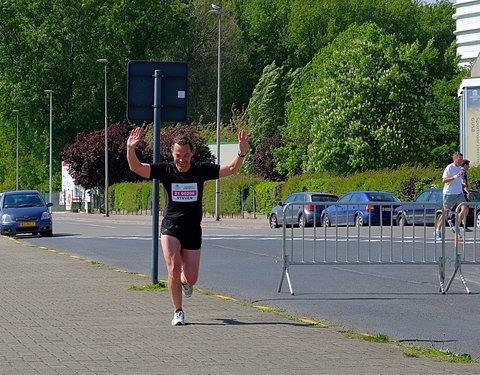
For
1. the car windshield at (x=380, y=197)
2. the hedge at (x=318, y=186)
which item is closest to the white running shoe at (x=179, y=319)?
the car windshield at (x=380, y=197)

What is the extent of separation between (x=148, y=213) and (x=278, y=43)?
34.1 m

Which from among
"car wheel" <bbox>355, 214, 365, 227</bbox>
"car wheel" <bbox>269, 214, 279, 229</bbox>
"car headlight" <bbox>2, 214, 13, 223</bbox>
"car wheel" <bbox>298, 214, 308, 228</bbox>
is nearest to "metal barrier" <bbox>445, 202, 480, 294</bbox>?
"car wheel" <bbox>355, 214, 365, 227</bbox>

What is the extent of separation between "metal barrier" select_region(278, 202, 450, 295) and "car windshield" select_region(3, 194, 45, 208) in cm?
2094

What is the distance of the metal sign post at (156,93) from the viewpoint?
1463 centimetres

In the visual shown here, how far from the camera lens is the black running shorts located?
35.8 ft

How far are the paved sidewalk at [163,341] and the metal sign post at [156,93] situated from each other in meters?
2.21

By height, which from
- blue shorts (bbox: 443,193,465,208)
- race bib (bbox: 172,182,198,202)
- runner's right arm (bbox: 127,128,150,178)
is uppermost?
runner's right arm (bbox: 127,128,150,178)

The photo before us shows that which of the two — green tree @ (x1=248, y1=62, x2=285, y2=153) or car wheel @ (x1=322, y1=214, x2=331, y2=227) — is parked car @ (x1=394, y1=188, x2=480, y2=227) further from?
green tree @ (x1=248, y1=62, x2=285, y2=153)

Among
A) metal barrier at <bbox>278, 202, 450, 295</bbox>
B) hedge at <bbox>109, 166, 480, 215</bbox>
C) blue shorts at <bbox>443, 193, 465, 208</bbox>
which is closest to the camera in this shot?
metal barrier at <bbox>278, 202, 450, 295</bbox>

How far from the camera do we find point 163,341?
9.62 meters

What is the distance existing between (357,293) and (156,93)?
374 cm

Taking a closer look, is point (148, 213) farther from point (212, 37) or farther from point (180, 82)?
point (180, 82)

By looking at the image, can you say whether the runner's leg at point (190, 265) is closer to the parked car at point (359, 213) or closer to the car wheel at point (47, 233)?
the parked car at point (359, 213)

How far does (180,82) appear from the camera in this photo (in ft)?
48.7
